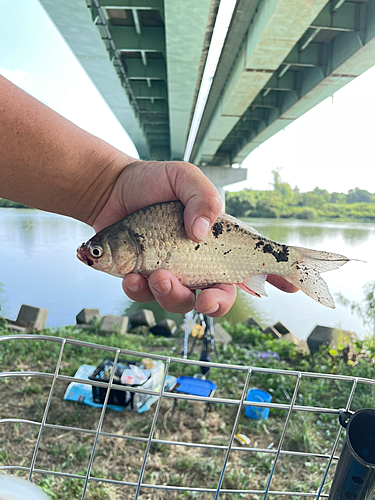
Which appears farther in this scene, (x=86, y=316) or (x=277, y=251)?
(x=86, y=316)

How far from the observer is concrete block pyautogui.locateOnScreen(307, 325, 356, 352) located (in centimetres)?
420

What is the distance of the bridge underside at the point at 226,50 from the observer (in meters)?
2.42

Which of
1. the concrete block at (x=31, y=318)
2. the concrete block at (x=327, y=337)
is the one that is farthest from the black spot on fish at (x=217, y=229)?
the concrete block at (x=31, y=318)

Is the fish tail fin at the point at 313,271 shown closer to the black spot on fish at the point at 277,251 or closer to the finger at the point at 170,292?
the black spot on fish at the point at 277,251

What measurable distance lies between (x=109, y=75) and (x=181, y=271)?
139 inches

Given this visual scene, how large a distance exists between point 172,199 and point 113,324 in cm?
465

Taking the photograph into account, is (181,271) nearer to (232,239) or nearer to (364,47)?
(232,239)

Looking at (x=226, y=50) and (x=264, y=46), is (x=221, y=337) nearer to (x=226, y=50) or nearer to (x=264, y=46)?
(x=226, y=50)

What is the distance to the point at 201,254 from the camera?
2.55 ft

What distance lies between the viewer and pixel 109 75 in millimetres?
3730

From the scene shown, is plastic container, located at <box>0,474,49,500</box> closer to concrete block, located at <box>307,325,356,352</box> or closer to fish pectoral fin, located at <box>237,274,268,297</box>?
fish pectoral fin, located at <box>237,274,268,297</box>

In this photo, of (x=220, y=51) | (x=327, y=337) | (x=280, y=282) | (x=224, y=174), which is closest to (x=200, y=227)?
(x=280, y=282)

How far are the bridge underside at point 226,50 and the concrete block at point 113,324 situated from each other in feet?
9.36

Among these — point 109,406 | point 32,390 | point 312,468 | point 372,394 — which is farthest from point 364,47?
point 32,390
